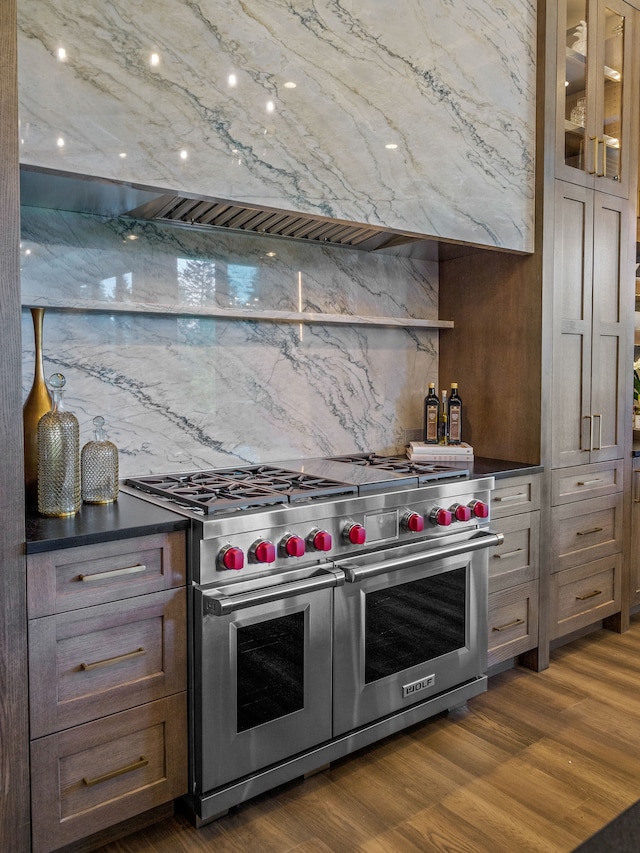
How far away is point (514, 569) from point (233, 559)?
1.40m

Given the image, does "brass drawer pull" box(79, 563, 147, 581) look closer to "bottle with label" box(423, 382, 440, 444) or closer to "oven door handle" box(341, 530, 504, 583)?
"oven door handle" box(341, 530, 504, 583)

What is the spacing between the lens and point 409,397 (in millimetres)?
3072

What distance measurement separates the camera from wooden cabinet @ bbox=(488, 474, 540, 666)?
101 inches

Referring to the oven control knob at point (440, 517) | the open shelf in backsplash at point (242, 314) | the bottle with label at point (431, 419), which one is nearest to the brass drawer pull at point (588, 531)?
the bottle with label at point (431, 419)

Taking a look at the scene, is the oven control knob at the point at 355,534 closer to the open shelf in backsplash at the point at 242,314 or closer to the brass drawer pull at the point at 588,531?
the open shelf in backsplash at the point at 242,314

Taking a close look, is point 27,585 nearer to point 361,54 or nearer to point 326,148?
point 326,148

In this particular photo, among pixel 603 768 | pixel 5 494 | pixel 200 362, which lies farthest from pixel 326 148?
pixel 603 768

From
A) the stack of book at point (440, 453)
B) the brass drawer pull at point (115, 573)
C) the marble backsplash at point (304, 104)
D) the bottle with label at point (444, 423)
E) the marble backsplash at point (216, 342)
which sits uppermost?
the marble backsplash at point (304, 104)

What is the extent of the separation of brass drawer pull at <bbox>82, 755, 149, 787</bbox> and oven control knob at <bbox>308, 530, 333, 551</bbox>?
2.32 ft

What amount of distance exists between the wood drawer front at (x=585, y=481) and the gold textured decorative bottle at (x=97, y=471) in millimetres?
1820

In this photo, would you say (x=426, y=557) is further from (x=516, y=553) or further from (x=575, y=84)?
(x=575, y=84)

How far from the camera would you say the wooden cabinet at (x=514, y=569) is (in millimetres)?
2566

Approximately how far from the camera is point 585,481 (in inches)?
116

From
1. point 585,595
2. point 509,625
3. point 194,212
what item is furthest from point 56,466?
point 585,595
